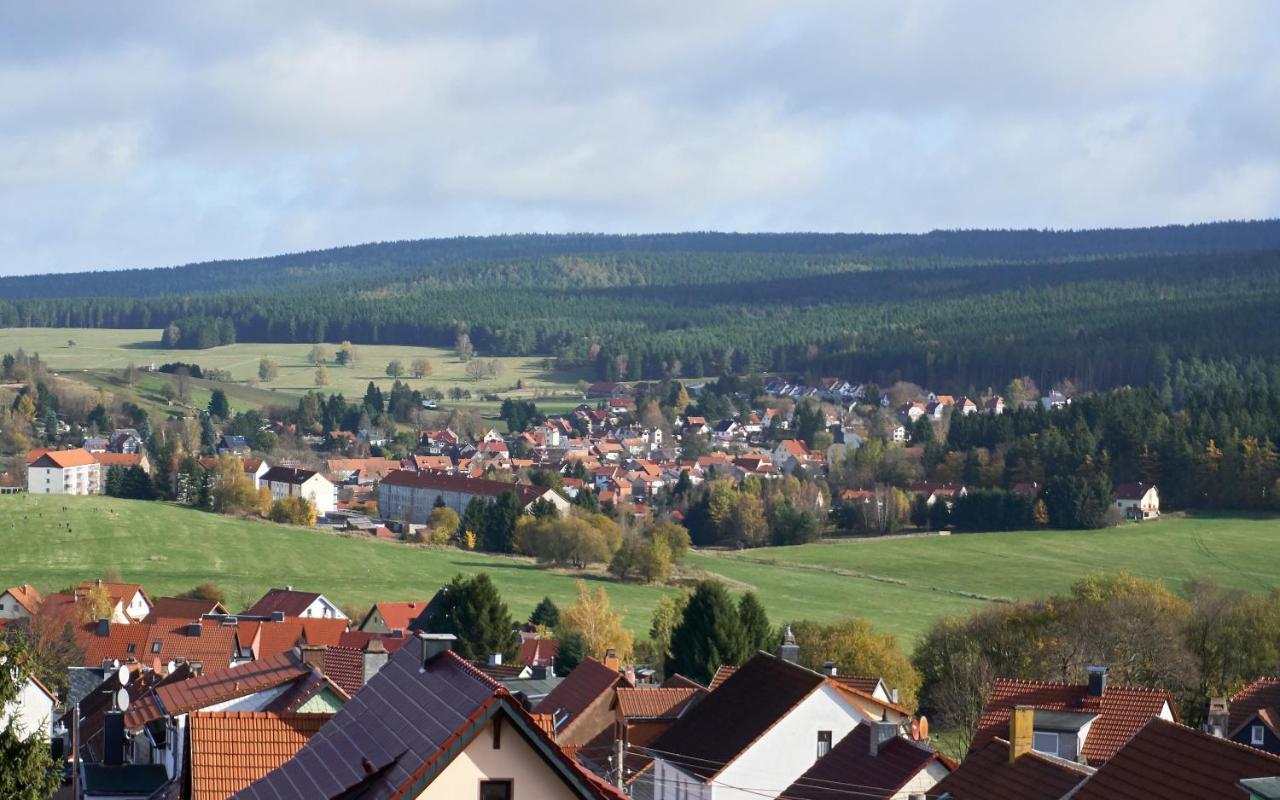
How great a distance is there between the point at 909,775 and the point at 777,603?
208 feet

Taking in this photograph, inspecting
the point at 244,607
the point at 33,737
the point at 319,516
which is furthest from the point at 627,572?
the point at 33,737

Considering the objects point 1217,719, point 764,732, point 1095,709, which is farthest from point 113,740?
point 1217,719

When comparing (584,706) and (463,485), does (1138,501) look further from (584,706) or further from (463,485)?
(584,706)

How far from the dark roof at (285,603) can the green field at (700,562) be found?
23.1ft

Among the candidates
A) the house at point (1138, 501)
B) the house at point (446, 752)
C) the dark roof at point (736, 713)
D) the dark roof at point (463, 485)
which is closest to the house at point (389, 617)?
the dark roof at point (736, 713)

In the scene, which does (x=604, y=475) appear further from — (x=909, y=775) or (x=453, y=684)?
(x=453, y=684)

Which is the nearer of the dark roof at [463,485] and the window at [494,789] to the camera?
the window at [494,789]

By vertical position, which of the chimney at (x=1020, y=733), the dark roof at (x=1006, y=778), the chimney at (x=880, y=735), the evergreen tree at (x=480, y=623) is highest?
the chimney at (x=1020, y=733)

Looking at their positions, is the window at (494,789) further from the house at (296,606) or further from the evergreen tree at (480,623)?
the house at (296,606)

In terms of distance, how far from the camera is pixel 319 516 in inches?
5615

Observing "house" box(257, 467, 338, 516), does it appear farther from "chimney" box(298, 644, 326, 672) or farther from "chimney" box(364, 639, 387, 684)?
"chimney" box(364, 639, 387, 684)

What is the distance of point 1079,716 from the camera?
32.0m

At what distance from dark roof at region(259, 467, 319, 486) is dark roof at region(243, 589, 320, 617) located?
66.9m

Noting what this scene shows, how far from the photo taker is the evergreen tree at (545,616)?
8188 cm
